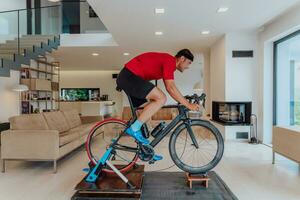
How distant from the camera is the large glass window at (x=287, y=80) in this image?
16.4 ft

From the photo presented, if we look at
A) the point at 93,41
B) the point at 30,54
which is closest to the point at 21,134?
the point at 30,54

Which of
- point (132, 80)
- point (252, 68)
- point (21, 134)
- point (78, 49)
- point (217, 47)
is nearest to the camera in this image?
point (132, 80)

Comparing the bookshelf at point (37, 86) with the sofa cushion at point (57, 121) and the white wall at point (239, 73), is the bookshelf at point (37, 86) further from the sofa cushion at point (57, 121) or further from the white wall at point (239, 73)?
the white wall at point (239, 73)

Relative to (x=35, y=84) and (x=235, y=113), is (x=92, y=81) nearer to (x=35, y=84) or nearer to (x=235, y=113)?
(x=35, y=84)

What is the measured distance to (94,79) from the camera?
46.4ft

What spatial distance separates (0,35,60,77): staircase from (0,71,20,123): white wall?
73 centimetres

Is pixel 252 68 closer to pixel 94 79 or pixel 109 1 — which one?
pixel 109 1

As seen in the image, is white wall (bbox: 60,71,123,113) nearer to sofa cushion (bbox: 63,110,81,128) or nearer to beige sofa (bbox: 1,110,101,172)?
sofa cushion (bbox: 63,110,81,128)

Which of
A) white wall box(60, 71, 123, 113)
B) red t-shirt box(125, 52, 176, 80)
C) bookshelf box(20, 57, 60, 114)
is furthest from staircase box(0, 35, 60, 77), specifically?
white wall box(60, 71, 123, 113)

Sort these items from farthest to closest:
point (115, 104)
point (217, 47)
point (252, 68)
Answer: point (115, 104), point (217, 47), point (252, 68)

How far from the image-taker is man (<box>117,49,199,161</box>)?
2576mm

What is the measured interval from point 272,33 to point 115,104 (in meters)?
9.83

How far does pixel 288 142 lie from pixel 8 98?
255 inches

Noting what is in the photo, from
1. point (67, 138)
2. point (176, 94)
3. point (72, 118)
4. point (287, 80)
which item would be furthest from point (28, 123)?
point (287, 80)
